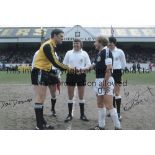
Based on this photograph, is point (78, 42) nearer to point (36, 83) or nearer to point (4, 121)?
point (36, 83)

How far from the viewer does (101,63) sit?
768 cm

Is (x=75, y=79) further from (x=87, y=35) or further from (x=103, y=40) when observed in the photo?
(x=87, y=35)

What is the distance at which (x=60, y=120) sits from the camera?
9336mm

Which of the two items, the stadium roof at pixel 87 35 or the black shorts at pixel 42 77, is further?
the stadium roof at pixel 87 35

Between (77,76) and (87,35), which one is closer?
(77,76)

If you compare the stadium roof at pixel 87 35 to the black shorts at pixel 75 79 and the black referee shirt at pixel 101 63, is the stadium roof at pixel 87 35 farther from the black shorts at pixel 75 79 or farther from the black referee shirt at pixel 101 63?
the black referee shirt at pixel 101 63

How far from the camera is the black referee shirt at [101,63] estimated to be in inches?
299

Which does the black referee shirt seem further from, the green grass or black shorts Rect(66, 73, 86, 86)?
the green grass

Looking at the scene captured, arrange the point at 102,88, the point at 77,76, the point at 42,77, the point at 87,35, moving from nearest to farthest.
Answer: the point at 102,88, the point at 42,77, the point at 77,76, the point at 87,35

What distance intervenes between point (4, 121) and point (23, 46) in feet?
114

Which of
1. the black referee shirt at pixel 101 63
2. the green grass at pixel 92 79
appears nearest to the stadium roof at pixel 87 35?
the green grass at pixel 92 79

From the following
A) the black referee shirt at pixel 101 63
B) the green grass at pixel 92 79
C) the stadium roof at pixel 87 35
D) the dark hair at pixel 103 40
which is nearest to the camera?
the black referee shirt at pixel 101 63

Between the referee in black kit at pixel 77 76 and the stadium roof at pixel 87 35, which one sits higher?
the stadium roof at pixel 87 35

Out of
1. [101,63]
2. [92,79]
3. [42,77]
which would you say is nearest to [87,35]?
[92,79]
